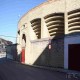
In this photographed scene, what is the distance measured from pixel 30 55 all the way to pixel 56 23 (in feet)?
24.5

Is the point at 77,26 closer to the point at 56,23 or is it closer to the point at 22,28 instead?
the point at 56,23

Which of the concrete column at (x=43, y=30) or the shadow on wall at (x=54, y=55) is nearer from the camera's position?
the shadow on wall at (x=54, y=55)

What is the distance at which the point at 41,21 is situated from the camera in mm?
27828

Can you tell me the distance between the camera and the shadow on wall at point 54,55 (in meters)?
23.5

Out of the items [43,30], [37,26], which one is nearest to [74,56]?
[43,30]

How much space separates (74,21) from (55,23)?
396 centimetres

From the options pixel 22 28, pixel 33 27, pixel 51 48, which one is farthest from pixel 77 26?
pixel 22 28

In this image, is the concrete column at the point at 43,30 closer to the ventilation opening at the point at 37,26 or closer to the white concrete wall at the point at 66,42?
the ventilation opening at the point at 37,26

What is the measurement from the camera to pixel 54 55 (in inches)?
968

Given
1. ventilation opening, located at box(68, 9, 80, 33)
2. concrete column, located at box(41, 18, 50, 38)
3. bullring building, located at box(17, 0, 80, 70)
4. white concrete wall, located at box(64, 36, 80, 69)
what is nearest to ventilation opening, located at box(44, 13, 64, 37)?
bullring building, located at box(17, 0, 80, 70)

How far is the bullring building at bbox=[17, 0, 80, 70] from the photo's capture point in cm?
2230

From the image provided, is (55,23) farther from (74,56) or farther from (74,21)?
(74,56)

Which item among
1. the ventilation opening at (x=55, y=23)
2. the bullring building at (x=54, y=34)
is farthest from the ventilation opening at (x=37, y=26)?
the ventilation opening at (x=55, y=23)

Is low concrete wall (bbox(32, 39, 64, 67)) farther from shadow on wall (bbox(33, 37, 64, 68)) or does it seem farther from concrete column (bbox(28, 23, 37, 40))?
concrete column (bbox(28, 23, 37, 40))
